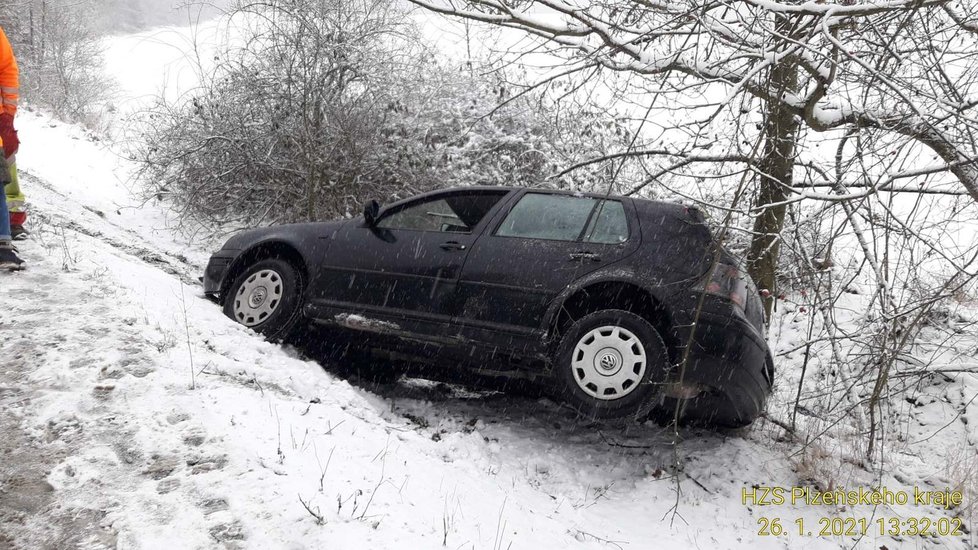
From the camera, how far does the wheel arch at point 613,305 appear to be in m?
4.17

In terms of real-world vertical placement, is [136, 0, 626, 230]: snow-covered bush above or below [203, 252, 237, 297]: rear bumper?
above

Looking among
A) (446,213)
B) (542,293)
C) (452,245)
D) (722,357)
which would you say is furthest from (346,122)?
(722,357)

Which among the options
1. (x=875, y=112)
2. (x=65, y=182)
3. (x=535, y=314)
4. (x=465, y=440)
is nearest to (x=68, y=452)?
(x=465, y=440)

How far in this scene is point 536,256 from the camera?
15.0 feet

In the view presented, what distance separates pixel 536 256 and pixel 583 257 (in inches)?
13.4

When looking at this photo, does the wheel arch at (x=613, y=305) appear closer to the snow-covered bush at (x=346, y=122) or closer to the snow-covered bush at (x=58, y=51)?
the snow-covered bush at (x=346, y=122)

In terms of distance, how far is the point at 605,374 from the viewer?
4.14 m

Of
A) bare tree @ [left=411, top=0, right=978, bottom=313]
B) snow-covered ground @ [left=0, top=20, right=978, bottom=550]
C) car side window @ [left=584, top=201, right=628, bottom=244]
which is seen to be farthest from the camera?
car side window @ [left=584, top=201, right=628, bottom=244]

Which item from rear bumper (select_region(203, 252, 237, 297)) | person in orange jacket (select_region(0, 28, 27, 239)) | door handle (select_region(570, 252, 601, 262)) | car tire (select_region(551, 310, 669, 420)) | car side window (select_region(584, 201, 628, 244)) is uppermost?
person in orange jacket (select_region(0, 28, 27, 239))

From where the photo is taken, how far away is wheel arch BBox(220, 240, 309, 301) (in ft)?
18.1

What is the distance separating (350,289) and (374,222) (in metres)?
0.58

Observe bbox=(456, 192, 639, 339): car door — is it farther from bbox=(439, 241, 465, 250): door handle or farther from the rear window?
bbox=(439, 241, 465, 250): door handle

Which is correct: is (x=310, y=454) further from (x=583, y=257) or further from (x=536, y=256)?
(x=583, y=257)

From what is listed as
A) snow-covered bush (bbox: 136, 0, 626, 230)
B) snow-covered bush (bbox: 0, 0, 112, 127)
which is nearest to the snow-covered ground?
snow-covered bush (bbox: 136, 0, 626, 230)
